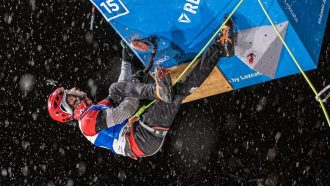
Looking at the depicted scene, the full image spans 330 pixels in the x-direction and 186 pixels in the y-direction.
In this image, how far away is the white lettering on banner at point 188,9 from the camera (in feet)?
9.86

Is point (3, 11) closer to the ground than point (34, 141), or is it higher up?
higher up

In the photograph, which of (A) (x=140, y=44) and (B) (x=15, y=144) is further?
(B) (x=15, y=144)

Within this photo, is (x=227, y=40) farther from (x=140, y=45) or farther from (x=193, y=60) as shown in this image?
(x=140, y=45)

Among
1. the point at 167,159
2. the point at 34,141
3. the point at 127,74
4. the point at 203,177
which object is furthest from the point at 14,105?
the point at 127,74

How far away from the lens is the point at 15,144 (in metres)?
6.83

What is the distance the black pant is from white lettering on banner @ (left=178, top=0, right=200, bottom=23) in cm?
27

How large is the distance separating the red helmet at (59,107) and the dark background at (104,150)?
6.72ft

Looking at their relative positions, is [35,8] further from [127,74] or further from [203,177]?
[203,177]

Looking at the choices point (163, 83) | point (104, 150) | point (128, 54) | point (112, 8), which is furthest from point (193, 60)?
point (104, 150)

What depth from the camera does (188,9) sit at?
306 centimetres

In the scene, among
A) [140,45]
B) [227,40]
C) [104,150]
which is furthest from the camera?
[104,150]

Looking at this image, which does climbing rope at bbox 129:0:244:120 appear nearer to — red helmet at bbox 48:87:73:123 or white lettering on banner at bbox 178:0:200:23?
white lettering on banner at bbox 178:0:200:23

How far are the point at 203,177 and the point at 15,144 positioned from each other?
288 centimetres

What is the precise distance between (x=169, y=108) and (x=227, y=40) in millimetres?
652
